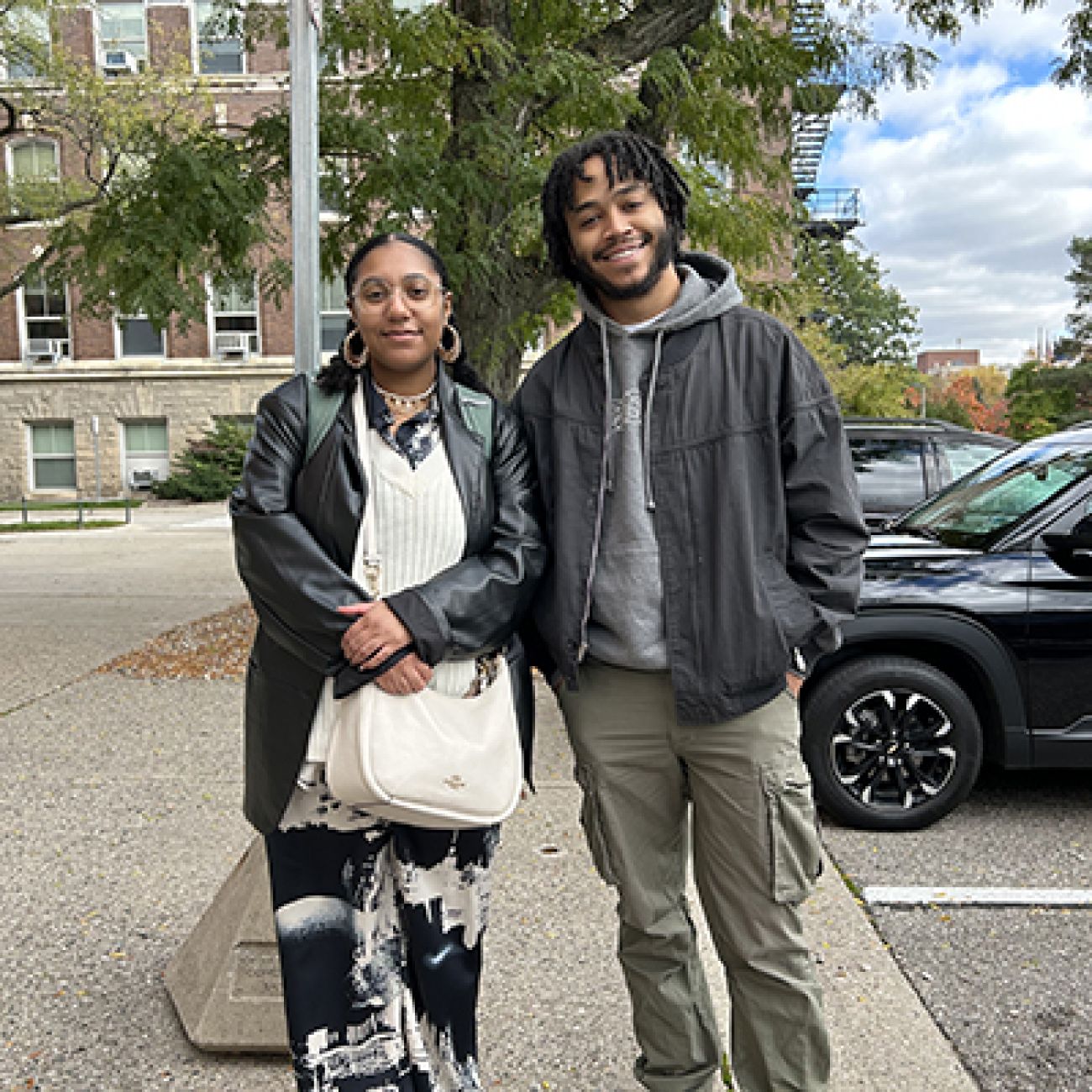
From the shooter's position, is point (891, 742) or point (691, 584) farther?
point (891, 742)

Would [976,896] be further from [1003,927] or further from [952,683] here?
[952,683]

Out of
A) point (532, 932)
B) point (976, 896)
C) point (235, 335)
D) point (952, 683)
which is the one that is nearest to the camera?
point (532, 932)

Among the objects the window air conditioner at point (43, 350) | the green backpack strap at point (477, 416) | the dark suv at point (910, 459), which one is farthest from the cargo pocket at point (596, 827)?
the window air conditioner at point (43, 350)

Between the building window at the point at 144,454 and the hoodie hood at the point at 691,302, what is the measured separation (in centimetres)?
2827

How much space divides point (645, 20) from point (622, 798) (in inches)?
224

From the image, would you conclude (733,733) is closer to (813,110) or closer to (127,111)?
(813,110)

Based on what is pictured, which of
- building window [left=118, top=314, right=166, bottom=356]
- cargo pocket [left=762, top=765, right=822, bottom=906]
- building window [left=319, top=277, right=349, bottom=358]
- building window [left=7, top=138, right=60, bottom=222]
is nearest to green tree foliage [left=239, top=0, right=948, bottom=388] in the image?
cargo pocket [left=762, top=765, right=822, bottom=906]

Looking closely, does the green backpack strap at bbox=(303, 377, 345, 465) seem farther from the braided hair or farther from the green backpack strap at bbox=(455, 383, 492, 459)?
the green backpack strap at bbox=(455, 383, 492, 459)

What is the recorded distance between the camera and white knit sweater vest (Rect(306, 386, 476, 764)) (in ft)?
6.83

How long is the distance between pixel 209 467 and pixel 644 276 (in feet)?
85.4

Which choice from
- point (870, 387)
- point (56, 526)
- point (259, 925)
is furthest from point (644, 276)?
point (870, 387)

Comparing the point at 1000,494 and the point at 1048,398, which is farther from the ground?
the point at 1000,494

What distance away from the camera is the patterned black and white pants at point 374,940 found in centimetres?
217

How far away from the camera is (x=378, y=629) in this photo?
196 centimetres
